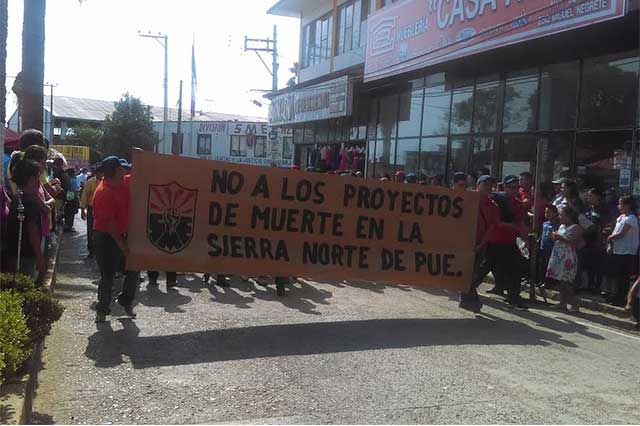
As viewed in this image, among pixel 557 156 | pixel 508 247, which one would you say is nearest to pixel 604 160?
pixel 557 156

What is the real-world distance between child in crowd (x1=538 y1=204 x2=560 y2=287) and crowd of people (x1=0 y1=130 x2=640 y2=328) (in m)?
0.02

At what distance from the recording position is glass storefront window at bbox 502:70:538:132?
13414 millimetres

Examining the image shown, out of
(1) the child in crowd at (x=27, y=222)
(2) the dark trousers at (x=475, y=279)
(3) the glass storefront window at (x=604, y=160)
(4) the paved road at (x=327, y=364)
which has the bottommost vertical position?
(4) the paved road at (x=327, y=364)

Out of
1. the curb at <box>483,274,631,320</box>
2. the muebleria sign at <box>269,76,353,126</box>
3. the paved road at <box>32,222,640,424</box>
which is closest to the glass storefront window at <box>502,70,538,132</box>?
the curb at <box>483,274,631,320</box>

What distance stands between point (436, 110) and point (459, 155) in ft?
5.25

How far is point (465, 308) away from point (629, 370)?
8.79ft

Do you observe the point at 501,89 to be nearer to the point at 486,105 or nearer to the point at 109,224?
the point at 486,105

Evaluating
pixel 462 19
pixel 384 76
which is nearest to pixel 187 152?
pixel 384 76

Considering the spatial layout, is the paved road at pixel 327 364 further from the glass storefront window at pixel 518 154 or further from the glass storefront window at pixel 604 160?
the glass storefront window at pixel 518 154

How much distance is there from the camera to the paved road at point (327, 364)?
15.4 ft

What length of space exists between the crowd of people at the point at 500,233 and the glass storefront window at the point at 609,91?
1371 mm

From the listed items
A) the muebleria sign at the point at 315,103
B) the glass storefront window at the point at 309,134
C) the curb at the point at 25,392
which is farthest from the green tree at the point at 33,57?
the glass storefront window at the point at 309,134

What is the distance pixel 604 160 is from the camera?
11.6 metres

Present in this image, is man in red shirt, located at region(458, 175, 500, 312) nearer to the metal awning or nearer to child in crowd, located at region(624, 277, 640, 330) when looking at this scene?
child in crowd, located at region(624, 277, 640, 330)
